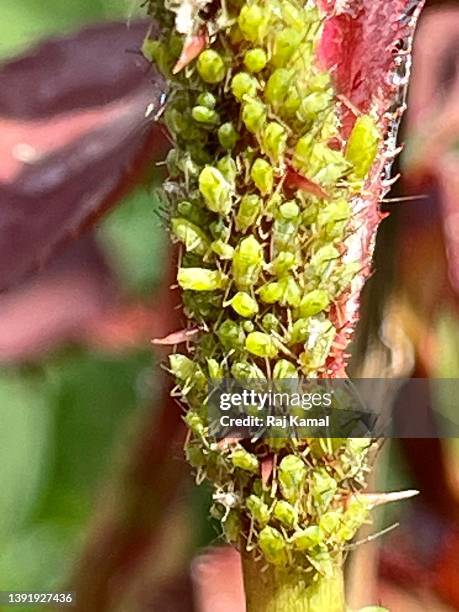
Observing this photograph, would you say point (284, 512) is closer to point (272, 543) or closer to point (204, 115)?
point (272, 543)

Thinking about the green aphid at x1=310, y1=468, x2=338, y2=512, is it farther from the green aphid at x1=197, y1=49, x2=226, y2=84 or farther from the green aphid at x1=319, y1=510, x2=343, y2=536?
the green aphid at x1=197, y1=49, x2=226, y2=84

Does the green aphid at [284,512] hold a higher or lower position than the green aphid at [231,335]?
lower

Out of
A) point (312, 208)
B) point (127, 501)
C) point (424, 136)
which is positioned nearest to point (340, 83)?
point (312, 208)

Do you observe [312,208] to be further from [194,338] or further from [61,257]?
[61,257]

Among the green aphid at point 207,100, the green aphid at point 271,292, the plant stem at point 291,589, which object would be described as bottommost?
the plant stem at point 291,589

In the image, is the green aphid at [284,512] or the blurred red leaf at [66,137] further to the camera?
the blurred red leaf at [66,137]

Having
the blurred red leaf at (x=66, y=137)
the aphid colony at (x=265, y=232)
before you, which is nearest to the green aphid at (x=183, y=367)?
the aphid colony at (x=265, y=232)

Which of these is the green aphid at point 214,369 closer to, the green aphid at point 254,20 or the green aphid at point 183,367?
the green aphid at point 183,367
